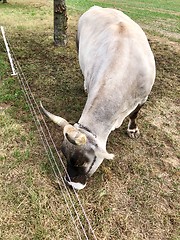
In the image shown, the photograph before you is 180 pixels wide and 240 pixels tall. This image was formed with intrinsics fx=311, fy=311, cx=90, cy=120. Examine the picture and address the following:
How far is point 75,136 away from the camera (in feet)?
10.9

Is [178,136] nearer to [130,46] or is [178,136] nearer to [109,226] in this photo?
[130,46]

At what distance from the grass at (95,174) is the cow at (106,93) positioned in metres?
0.41

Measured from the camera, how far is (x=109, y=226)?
3814mm

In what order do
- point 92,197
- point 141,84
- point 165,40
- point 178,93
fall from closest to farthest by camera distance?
point 92,197, point 141,84, point 178,93, point 165,40

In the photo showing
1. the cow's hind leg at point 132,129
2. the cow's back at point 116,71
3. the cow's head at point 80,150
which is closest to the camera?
the cow's head at point 80,150

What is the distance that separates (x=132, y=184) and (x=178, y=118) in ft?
7.11

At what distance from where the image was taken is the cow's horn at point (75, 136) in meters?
3.30

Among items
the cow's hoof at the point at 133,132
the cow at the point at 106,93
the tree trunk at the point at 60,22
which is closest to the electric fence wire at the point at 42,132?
the cow at the point at 106,93

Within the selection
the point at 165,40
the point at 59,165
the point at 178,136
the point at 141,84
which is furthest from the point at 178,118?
the point at 165,40

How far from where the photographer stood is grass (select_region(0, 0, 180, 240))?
3.82 m

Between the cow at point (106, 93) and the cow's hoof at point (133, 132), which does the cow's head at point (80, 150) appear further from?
the cow's hoof at point (133, 132)

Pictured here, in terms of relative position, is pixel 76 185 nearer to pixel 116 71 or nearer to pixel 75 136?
pixel 75 136

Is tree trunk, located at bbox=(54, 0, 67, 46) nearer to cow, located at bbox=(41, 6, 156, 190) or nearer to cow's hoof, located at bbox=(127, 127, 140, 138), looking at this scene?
cow, located at bbox=(41, 6, 156, 190)

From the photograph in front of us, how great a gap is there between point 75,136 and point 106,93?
0.92 meters
